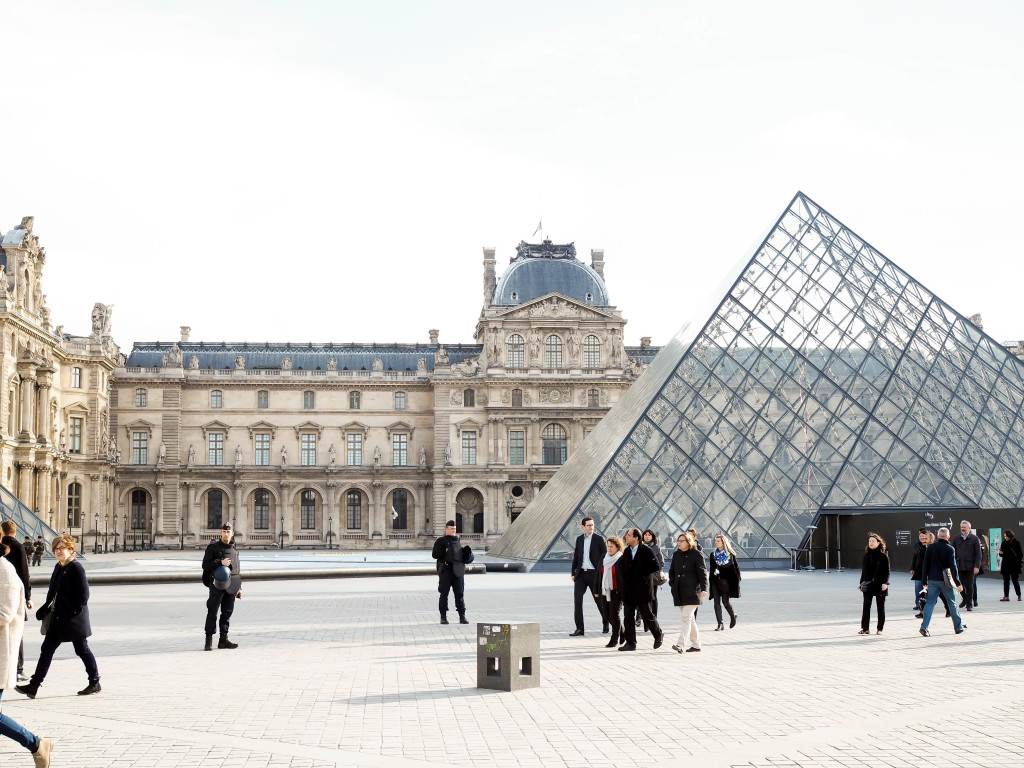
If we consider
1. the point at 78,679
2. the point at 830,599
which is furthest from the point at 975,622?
the point at 78,679

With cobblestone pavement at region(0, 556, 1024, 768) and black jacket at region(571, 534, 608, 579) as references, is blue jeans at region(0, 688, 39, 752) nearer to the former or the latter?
cobblestone pavement at region(0, 556, 1024, 768)

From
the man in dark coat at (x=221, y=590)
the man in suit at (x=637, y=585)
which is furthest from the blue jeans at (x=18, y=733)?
the man in suit at (x=637, y=585)

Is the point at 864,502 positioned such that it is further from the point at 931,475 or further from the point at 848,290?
the point at 848,290

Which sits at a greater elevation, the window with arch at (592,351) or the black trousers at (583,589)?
the window with arch at (592,351)

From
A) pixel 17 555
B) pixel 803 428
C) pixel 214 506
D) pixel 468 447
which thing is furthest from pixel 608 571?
pixel 214 506

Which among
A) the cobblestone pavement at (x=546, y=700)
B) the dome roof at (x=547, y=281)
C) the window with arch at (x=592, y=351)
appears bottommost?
the cobblestone pavement at (x=546, y=700)

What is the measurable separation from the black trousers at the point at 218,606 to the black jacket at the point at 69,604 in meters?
2.89

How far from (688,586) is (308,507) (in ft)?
166

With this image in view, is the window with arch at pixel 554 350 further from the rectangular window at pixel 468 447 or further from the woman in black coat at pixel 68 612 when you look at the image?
the woman in black coat at pixel 68 612

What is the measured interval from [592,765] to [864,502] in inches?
801

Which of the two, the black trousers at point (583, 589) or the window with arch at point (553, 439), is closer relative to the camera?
the black trousers at point (583, 589)

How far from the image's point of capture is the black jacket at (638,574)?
38.4 feet

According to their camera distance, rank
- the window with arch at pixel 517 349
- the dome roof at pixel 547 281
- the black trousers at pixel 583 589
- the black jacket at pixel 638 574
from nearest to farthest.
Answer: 1. the black jacket at pixel 638 574
2. the black trousers at pixel 583 589
3. the window with arch at pixel 517 349
4. the dome roof at pixel 547 281

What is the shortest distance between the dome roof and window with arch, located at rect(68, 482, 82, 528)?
73.0ft
